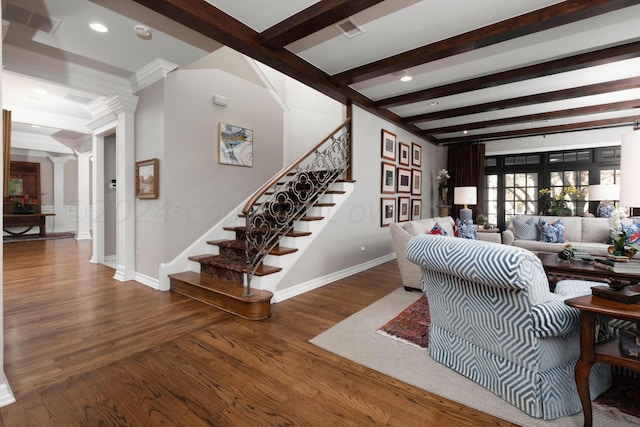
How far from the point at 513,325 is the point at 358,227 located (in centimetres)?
324

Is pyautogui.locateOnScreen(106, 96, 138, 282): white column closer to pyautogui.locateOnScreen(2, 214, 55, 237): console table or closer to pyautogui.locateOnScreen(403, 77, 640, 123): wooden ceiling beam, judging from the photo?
pyautogui.locateOnScreen(403, 77, 640, 123): wooden ceiling beam

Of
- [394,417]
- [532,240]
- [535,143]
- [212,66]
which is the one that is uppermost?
[212,66]

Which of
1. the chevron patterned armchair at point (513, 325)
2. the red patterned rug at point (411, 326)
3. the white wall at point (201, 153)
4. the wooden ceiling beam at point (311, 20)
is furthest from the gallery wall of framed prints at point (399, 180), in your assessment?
the chevron patterned armchair at point (513, 325)

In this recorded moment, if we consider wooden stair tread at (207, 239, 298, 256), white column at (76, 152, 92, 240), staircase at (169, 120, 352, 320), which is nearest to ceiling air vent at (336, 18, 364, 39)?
staircase at (169, 120, 352, 320)

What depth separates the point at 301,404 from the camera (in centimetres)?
170

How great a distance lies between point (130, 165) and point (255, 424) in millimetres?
3911

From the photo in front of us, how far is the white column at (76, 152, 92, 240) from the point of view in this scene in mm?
7895

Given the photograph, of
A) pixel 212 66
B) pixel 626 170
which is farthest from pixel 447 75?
pixel 212 66

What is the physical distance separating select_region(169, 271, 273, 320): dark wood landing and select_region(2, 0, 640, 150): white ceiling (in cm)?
242

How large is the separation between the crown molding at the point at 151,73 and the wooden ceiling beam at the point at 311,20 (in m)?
1.47

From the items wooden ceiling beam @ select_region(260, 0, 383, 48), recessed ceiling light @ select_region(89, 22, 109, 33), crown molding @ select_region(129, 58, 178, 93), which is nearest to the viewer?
wooden ceiling beam @ select_region(260, 0, 383, 48)

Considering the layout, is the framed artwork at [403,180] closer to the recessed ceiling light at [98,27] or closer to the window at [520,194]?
the window at [520,194]

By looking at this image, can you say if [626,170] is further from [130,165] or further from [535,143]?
[535,143]

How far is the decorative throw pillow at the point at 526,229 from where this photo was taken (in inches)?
209
